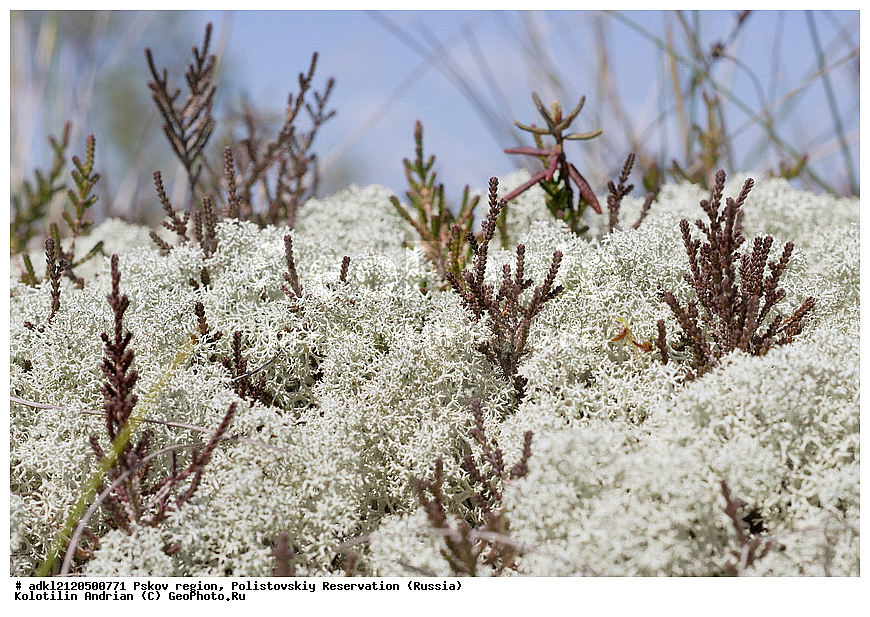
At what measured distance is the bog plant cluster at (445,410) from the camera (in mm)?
1478

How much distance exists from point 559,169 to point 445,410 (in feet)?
4.25

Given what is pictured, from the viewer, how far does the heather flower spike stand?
2.57 metres

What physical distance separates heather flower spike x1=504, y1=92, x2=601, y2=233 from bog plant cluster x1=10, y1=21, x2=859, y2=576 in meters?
0.09

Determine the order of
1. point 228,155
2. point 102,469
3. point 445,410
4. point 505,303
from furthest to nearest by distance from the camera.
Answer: point 228,155, point 505,303, point 445,410, point 102,469

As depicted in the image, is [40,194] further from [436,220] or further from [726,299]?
[726,299]

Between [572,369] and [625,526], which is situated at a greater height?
[572,369]

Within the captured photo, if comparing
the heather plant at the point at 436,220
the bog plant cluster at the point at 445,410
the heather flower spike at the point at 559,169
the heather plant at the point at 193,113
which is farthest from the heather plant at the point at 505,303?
the heather plant at the point at 193,113

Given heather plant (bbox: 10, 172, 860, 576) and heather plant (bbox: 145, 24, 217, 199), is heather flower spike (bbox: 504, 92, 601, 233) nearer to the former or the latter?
heather plant (bbox: 10, 172, 860, 576)

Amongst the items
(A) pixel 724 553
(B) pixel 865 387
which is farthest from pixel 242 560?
(B) pixel 865 387

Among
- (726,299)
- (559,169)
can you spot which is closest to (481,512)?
(726,299)

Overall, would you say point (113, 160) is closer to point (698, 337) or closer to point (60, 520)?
point (60, 520)

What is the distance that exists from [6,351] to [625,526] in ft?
5.77

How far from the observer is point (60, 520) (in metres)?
1.76

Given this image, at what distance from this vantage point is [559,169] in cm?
271
